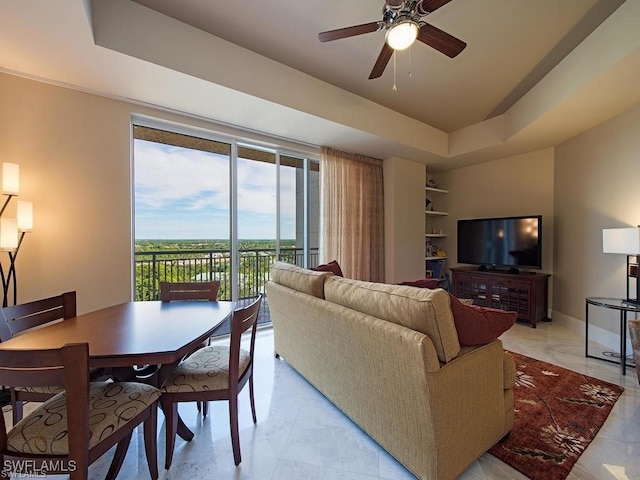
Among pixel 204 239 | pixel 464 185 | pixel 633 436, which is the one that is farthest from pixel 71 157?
pixel 464 185

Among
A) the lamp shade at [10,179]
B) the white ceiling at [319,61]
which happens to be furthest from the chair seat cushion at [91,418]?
the white ceiling at [319,61]

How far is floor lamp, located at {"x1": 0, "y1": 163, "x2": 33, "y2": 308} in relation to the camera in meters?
1.87

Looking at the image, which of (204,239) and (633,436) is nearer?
(633,436)

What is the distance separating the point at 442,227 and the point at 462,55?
339 centimetres

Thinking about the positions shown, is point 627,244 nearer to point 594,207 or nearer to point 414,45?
point 594,207

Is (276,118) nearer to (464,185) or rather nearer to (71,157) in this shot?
(71,157)

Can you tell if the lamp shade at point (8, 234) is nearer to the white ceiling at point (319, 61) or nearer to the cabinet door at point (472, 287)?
the white ceiling at point (319, 61)

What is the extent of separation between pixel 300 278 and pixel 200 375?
3.08ft

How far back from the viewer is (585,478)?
4.42 ft

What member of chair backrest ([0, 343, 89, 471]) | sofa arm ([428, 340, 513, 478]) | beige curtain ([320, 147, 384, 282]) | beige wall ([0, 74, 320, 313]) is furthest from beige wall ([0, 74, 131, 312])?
sofa arm ([428, 340, 513, 478])

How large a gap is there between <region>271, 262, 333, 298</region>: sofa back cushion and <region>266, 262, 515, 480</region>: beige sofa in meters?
0.13

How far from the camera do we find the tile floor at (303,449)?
4.60 feet

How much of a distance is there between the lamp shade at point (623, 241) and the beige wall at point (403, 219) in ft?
7.42

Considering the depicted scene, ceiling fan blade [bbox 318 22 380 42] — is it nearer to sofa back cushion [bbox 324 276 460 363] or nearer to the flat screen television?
sofa back cushion [bbox 324 276 460 363]
